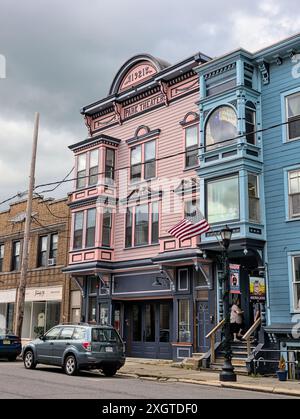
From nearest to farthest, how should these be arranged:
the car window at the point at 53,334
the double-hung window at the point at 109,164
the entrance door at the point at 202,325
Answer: the car window at the point at 53,334 → the entrance door at the point at 202,325 → the double-hung window at the point at 109,164

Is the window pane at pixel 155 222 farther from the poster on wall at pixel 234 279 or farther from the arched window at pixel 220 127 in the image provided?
the poster on wall at pixel 234 279

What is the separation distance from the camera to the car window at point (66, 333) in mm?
17781

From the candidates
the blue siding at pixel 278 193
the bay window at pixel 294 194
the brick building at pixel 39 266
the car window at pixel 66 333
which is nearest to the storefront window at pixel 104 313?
the brick building at pixel 39 266

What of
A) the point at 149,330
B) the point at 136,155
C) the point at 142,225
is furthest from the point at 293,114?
the point at 149,330

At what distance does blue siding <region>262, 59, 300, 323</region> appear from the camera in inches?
752

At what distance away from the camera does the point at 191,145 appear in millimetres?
23562

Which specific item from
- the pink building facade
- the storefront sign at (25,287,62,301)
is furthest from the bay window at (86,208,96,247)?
the storefront sign at (25,287,62,301)

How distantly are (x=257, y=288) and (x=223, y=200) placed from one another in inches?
146

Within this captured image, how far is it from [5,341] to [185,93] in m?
13.0

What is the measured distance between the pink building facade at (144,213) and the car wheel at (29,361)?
20.6 feet

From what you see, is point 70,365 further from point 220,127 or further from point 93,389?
point 220,127

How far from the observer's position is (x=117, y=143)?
27.3 metres
